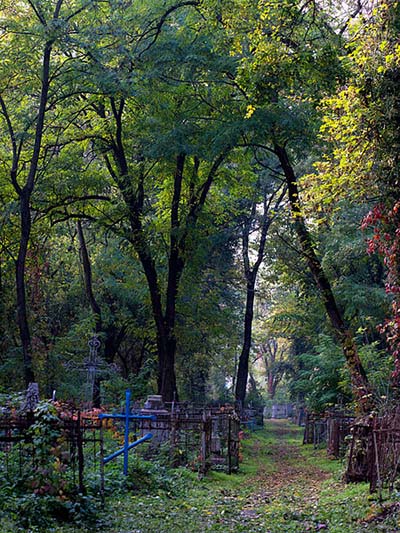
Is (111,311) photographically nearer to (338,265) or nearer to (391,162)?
(338,265)

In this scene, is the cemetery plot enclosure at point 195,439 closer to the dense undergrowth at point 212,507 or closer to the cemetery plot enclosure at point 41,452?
the dense undergrowth at point 212,507

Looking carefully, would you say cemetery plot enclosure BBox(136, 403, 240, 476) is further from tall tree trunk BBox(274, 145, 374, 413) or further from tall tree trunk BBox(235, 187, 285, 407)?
tall tree trunk BBox(235, 187, 285, 407)

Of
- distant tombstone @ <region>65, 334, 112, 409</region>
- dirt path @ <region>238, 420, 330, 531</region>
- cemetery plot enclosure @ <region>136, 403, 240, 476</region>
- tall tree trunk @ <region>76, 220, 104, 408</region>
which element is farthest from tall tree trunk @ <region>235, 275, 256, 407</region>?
cemetery plot enclosure @ <region>136, 403, 240, 476</region>

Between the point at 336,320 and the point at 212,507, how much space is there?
239 inches

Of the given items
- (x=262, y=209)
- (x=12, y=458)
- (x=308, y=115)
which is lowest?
(x=12, y=458)

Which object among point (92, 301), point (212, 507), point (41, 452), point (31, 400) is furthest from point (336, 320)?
point (92, 301)

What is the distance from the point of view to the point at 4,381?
20.6 m

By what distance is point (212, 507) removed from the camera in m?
10.6

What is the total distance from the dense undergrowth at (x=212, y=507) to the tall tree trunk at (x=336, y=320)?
1.77 m

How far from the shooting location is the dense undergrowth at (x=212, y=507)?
8.13 metres

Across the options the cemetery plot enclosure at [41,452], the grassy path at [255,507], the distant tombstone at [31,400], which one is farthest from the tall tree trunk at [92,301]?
the cemetery plot enclosure at [41,452]

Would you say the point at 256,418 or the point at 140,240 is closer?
the point at 140,240

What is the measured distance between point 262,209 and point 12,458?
25412 mm

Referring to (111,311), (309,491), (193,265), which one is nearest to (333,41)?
(309,491)
